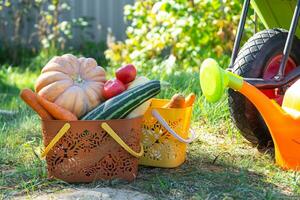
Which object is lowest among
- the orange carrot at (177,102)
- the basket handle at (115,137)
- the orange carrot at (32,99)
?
the basket handle at (115,137)

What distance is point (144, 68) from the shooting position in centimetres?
601

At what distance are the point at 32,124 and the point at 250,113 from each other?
1.36 meters

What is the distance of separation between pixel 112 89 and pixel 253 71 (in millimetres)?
765

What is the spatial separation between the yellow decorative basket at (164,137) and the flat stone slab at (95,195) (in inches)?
14.9

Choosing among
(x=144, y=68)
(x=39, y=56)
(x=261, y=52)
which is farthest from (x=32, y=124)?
(x=39, y=56)

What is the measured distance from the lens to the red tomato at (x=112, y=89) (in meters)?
2.91

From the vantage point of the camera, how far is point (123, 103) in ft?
9.21

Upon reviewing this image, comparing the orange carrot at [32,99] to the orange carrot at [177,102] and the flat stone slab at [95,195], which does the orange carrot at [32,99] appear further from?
the orange carrot at [177,102]

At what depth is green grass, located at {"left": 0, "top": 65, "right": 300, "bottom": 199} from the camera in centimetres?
276

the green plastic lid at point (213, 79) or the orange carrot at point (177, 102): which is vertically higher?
the green plastic lid at point (213, 79)

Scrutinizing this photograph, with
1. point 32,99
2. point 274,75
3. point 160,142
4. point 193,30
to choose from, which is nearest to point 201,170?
point 160,142

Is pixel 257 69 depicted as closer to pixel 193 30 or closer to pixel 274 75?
pixel 274 75

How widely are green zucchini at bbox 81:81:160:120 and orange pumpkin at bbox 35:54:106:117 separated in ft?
0.23

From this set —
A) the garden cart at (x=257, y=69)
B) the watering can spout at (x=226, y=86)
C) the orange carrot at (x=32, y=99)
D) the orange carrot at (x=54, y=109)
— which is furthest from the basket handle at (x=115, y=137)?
the garden cart at (x=257, y=69)
